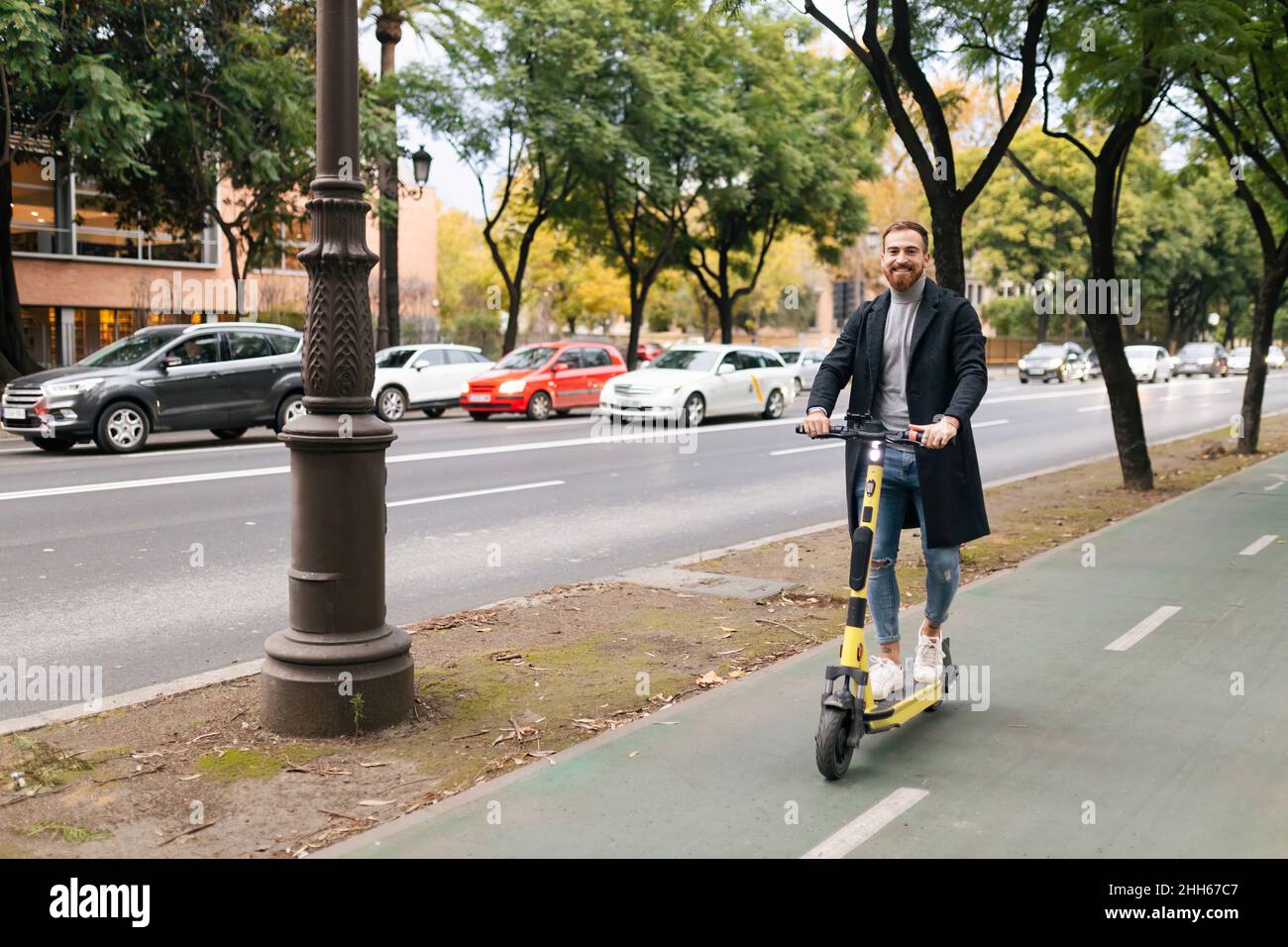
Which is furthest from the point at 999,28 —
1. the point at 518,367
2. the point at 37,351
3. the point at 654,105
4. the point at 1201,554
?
the point at 37,351

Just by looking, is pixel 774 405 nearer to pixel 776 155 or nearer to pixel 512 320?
pixel 512 320

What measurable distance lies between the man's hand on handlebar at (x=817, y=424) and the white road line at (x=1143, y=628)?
2584mm

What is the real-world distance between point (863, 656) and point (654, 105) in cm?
2799

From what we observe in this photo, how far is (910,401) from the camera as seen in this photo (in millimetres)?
4816

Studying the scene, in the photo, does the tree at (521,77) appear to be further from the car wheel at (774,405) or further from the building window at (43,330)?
the building window at (43,330)

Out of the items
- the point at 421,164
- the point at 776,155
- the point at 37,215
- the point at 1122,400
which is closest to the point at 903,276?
the point at 1122,400

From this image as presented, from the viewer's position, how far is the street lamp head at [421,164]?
26344mm

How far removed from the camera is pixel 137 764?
177 inches

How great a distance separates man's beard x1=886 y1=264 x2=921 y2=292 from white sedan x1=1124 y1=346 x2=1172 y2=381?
4687 centimetres

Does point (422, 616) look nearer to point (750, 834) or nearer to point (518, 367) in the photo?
point (750, 834)

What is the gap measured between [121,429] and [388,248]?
12.5 metres

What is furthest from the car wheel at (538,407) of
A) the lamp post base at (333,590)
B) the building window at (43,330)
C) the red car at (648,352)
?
the red car at (648,352)

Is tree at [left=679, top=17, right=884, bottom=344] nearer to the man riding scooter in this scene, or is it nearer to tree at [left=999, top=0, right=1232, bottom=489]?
tree at [left=999, top=0, right=1232, bottom=489]

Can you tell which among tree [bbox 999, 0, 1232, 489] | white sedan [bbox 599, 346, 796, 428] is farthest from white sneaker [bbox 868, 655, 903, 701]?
white sedan [bbox 599, 346, 796, 428]
